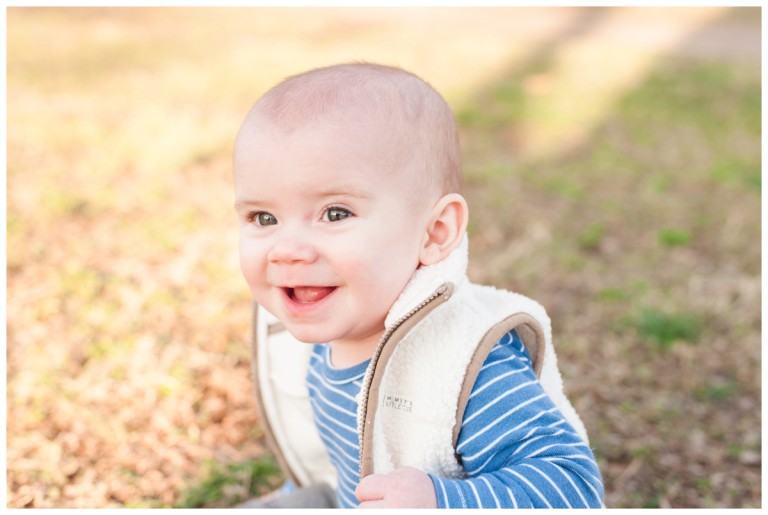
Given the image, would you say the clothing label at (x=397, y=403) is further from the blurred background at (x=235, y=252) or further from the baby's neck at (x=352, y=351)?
the blurred background at (x=235, y=252)

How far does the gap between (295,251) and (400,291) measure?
0.78ft

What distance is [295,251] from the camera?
1.51 metres

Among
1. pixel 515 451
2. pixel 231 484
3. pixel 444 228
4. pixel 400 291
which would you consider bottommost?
pixel 231 484

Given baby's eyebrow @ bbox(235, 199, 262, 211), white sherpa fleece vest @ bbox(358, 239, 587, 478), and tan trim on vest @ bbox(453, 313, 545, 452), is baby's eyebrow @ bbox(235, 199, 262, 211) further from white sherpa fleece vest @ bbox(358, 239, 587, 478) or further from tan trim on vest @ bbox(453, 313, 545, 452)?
tan trim on vest @ bbox(453, 313, 545, 452)

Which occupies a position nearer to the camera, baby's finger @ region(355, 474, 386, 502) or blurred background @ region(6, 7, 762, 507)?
baby's finger @ region(355, 474, 386, 502)

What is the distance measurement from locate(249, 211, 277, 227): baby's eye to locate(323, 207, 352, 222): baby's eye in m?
0.11

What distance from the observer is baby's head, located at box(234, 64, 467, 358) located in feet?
4.97

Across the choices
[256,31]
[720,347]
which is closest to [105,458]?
[720,347]

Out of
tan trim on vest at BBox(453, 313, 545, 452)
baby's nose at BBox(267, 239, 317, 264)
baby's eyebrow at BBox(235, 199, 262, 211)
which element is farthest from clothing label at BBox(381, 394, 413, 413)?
baby's eyebrow at BBox(235, 199, 262, 211)

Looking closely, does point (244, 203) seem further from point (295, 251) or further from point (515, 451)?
point (515, 451)

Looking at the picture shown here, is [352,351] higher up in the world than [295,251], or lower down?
lower down

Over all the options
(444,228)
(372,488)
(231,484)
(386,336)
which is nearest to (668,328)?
(231,484)

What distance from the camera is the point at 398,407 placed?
64.3 inches

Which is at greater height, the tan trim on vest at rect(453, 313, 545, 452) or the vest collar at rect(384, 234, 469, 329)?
the vest collar at rect(384, 234, 469, 329)
